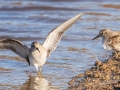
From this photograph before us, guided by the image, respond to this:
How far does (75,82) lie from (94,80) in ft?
1.54

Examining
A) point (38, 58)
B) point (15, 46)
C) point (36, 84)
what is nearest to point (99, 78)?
point (36, 84)

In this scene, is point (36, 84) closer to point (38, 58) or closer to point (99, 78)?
point (38, 58)

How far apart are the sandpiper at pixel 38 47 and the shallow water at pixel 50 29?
1.06 feet

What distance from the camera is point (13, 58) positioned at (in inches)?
402

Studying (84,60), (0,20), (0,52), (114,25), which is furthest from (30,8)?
(84,60)

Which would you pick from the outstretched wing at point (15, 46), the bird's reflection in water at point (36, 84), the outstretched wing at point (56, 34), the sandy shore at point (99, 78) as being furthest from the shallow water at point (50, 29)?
the outstretched wing at point (56, 34)

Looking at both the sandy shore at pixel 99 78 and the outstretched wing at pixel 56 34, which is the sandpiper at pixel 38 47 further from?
the sandy shore at pixel 99 78

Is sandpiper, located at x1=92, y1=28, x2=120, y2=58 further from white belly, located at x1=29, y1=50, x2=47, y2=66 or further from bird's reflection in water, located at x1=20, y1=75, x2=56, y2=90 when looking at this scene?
bird's reflection in water, located at x1=20, y1=75, x2=56, y2=90

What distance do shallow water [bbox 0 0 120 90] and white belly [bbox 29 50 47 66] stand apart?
11.2 inches

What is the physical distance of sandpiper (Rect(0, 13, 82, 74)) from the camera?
8.79m

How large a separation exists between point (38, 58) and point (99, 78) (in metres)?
1.60

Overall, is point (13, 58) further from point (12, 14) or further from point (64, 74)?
point (12, 14)

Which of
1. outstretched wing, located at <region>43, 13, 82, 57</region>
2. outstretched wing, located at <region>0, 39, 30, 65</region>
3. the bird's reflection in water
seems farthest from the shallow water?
outstretched wing, located at <region>43, 13, 82, 57</region>

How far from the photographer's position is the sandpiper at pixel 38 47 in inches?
346
